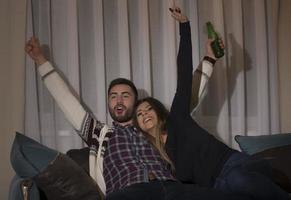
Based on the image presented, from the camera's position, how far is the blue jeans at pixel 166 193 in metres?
1.68

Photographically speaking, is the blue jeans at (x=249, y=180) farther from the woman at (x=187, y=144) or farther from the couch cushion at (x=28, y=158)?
the couch cushion at (x=28, y=158)

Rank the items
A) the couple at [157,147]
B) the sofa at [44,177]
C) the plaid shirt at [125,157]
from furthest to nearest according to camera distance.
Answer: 1. the plaid shirt at [125,157]
2. the couple at [157,147]
3. the sofa at [44,177]

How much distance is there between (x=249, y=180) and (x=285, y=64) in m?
1.39

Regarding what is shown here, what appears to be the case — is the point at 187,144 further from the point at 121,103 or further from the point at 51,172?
the point at 51,172

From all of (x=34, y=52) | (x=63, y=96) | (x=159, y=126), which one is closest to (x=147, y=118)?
(x=159, y=126)

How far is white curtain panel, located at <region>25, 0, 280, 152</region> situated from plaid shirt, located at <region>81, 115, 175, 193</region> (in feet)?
0.93

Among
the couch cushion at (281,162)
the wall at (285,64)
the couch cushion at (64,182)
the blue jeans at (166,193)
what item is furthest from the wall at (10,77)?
the wall at (285,64)

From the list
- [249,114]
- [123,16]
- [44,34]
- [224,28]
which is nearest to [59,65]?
[44,34]

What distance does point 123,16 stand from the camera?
248cm

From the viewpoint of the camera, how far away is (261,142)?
2281 mm

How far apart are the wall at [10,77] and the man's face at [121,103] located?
1.86ft

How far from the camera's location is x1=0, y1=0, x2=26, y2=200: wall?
236cm

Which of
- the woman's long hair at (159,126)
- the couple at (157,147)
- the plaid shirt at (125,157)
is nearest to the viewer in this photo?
the couple at (157,147)

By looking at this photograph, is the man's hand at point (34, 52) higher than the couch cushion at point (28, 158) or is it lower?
higher
